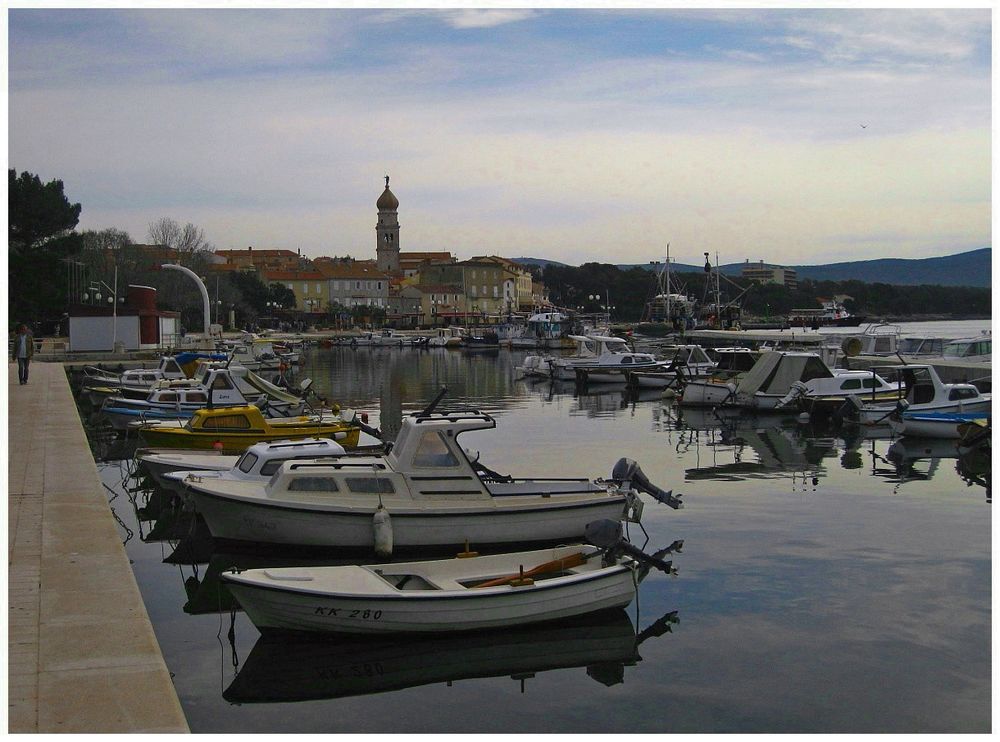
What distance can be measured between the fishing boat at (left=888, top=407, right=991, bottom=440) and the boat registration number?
2115 centimetres

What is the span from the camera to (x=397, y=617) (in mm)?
12172

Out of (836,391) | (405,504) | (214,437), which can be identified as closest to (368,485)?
(405,504)

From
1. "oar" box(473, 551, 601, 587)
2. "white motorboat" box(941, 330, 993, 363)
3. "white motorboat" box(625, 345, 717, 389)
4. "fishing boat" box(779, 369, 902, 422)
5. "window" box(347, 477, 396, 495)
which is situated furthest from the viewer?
"white motorboat" box(625, 345, 717, 389)

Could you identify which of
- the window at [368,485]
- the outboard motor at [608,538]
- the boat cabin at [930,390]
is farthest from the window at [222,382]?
the outboard motor at [608,538]

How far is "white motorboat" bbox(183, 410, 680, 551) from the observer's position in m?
15.6

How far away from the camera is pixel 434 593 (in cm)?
1217

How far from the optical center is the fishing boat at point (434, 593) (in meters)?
12.1

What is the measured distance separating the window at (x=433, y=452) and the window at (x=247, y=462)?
3.60 m

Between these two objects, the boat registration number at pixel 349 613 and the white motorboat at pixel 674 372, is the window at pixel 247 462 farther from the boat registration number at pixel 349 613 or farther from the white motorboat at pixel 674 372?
the white motorboat at pixel 674 372

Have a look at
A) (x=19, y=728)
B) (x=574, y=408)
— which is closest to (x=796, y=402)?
(x=574, y=408)

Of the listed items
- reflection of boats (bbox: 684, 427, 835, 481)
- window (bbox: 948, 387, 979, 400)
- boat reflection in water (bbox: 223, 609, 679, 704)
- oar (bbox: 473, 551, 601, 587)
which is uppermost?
window (bbox: 948, 387, 979, 400)

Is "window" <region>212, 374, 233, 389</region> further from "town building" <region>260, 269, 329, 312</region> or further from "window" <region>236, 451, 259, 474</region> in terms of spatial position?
"town building" <region>260, 269, 329, 312</region>

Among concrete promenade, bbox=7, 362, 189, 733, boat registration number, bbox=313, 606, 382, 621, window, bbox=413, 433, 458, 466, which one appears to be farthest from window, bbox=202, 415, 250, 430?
boat registration number, bbox=313, 606, 382, 621

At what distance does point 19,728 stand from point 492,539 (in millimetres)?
8210
